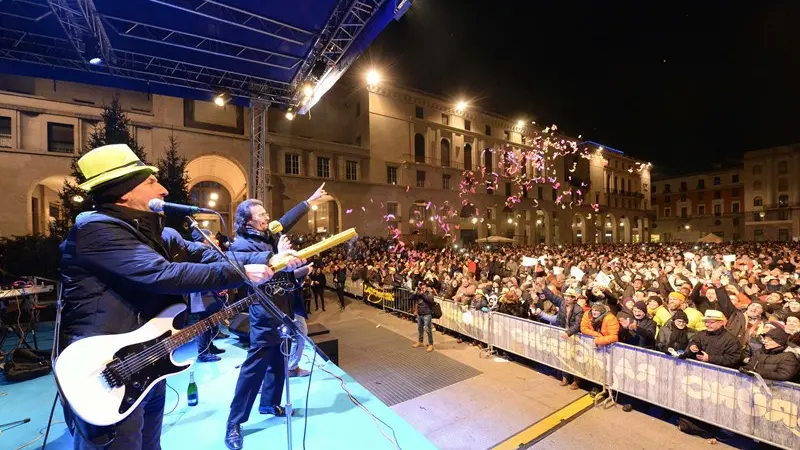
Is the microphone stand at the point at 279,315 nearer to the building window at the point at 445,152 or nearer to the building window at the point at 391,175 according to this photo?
the building window at the point at 391,175

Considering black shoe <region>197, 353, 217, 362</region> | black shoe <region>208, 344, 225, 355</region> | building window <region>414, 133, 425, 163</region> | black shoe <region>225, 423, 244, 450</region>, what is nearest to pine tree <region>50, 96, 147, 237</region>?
black shoe <region>208, 344, 225, 355</region>

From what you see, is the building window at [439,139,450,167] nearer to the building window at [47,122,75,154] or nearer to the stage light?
the stage light

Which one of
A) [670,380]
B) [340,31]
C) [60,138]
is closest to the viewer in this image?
[670,380]

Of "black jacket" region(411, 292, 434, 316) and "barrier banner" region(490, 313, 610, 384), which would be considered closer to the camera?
"barrier banner" region(490, 313, 610, 384)

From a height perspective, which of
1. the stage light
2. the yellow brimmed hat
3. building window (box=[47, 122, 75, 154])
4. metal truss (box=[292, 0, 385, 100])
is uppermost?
the stage light

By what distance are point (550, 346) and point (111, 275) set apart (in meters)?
7.43

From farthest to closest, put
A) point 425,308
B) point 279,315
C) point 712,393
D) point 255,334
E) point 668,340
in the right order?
point 425,308, point 668,340, point 712,393, point 255,334, point 279,315

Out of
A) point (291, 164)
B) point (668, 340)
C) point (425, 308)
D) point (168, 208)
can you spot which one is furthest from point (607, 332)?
point (291, 164)

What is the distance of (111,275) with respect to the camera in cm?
183

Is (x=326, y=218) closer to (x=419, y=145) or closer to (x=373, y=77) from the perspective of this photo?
(x=419, y=145)

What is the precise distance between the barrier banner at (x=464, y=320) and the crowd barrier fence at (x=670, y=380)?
0.61 ft

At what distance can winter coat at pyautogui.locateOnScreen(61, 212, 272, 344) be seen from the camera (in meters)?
1.80

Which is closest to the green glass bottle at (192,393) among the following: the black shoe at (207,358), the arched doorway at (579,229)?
the black shoe at (207,358)

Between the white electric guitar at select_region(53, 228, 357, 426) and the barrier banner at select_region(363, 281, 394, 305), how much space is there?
11375mm
